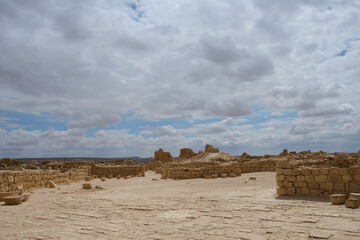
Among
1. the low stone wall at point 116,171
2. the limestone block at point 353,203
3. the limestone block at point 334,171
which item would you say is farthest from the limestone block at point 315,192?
the low stone wall at point 116,171

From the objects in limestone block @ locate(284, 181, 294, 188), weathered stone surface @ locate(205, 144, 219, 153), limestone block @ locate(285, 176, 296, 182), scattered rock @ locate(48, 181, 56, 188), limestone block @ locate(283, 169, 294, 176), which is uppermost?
weathered stone surface @ locate(205, 144, 219, 153)

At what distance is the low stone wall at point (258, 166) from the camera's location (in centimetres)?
2368

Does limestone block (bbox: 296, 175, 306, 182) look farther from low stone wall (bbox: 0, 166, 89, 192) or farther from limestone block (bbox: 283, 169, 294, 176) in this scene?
low stone wall (bbox: 0, 166, 89, 192)

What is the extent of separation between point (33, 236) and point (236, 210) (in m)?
5.16

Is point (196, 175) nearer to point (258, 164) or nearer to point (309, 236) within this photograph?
point (258, 164)

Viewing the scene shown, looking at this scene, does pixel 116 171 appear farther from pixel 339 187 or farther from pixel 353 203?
pixel 353 203

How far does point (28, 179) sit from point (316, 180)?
1396 centimetres

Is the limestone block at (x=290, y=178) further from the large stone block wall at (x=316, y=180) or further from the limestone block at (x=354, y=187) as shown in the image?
the limestone block at (x=354, y=187)

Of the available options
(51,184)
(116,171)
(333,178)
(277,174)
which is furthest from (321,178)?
(116,171)

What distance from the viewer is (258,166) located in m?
24.0

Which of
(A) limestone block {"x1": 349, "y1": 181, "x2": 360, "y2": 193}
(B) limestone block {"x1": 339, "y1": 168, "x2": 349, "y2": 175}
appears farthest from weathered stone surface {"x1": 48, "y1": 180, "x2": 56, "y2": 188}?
(A) limestone block {"x1": 349, "y1": 181, "x2": 360, "y2": 193}

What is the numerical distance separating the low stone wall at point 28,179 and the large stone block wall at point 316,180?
38.7 ft

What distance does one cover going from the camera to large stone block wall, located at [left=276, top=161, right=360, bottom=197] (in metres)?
8.38

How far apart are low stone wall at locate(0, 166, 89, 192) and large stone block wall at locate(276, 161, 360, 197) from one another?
1181cm
